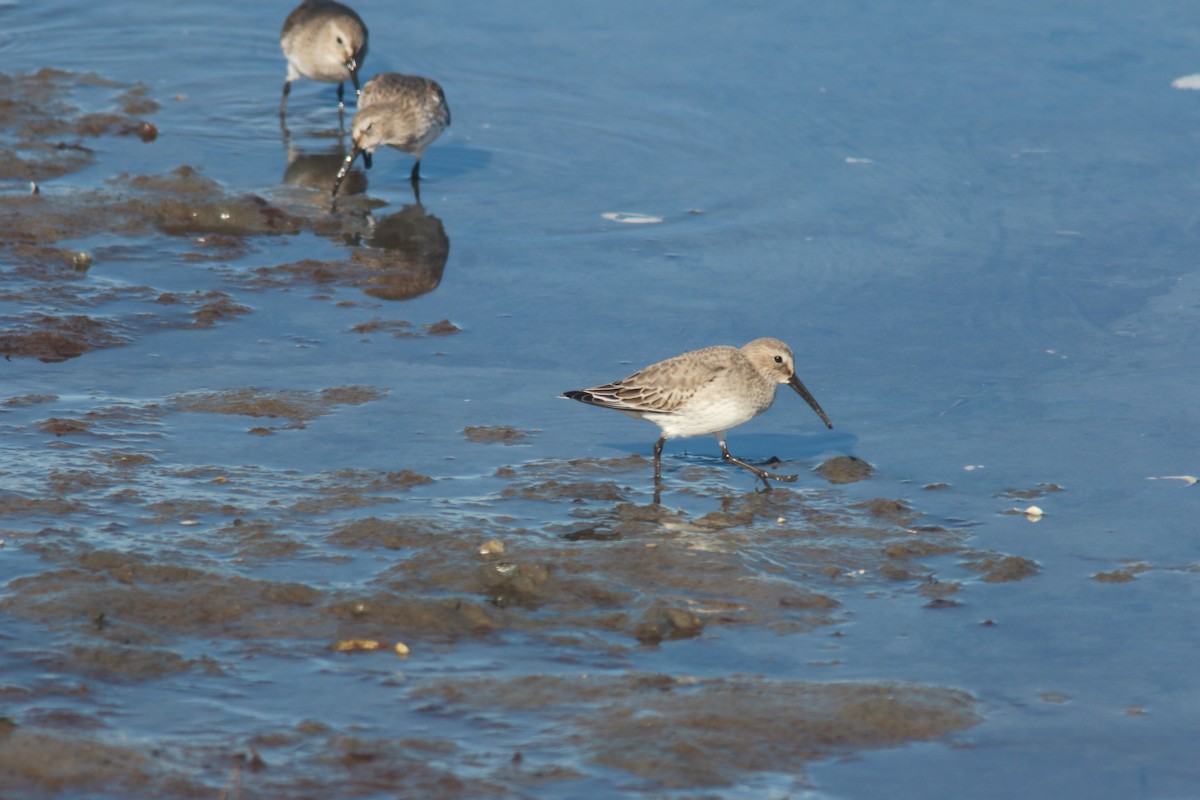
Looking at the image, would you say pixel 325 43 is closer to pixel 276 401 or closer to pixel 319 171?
pixel 319 171

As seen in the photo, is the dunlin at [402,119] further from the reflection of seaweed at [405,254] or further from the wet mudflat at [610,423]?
the reflection of seaweed at [405,254]

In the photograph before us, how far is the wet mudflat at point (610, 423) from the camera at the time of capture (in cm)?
556

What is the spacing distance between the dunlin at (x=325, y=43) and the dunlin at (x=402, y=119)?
1.19 m

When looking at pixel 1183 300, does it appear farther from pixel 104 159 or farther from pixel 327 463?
pixel 104 159

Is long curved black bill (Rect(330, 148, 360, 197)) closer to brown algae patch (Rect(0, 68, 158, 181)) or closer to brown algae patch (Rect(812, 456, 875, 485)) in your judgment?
brown algae patch (Rect(0, 68, 158, 181))

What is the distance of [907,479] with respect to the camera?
7957 millimetres

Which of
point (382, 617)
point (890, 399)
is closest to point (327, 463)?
point (382, 617)

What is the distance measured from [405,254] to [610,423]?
3.16 m

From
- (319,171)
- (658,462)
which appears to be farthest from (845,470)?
(319,171)

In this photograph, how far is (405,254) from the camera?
11.5 m

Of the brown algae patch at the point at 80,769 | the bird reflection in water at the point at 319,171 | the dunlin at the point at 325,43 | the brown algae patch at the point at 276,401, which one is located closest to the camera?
the brown algae patch at the point at 80,769

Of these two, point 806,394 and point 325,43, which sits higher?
point 325,43

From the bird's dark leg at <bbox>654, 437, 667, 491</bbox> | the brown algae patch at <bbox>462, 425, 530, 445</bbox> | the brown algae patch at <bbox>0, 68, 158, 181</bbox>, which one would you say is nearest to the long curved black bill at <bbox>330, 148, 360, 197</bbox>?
the brown algae patch at <bbox>0, 68, 158, 181</bbox>

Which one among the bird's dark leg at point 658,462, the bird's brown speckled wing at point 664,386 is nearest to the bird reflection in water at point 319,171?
the bird's brown speckled wing at point 664,386
